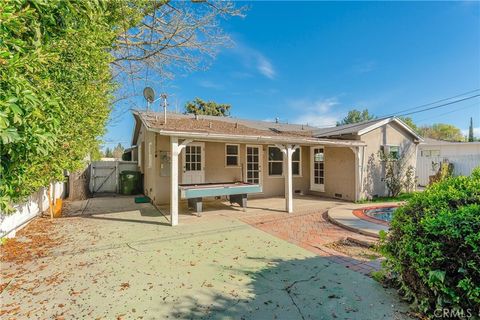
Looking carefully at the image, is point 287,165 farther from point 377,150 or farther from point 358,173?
point 377,150

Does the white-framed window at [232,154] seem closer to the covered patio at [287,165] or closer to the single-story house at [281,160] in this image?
the single-story house at [281,160]

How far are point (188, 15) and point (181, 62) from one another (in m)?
1.76

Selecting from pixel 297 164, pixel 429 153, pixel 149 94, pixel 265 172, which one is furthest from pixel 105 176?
pixel 429 153

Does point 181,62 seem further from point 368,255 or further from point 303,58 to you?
point 368,255

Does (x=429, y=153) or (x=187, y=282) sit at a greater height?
(x=429, y=153)

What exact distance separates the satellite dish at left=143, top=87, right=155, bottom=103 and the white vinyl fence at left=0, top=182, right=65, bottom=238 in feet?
15.3

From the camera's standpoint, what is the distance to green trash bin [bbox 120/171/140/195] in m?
12.5

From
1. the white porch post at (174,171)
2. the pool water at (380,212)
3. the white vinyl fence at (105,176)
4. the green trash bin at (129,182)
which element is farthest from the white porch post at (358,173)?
the white vinyl fence at (105,176)

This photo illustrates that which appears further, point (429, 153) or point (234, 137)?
point (429, 153)

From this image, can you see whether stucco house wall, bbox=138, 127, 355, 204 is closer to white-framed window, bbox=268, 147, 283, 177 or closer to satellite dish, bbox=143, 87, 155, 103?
white-framed window, bbox=268, 147, 283, 177

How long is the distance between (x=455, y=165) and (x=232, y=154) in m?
14.2

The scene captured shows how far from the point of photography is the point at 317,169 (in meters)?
11.8

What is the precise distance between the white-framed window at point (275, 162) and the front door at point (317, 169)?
1.82 meters

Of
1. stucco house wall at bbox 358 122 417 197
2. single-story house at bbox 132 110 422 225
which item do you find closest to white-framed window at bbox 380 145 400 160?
single-story house at bbox 132 110 422 225
